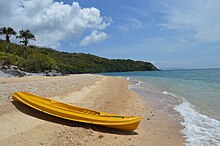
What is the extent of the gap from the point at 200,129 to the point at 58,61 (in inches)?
3512

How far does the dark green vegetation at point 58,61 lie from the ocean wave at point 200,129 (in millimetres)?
31672

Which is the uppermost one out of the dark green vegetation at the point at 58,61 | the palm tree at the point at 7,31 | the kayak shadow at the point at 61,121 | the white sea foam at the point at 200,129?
the palm tree at the point at 7,31

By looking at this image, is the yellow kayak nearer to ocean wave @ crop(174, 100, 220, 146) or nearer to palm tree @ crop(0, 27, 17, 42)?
ocean wave @ crop(174, 100, 220, 146)

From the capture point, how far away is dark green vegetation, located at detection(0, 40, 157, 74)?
41.4m

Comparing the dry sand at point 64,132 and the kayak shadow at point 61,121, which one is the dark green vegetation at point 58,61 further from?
the dry sand at point 64,132

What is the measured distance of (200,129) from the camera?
8430mm

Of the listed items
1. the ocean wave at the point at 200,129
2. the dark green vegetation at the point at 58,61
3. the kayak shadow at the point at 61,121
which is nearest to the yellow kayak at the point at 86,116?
the kayak shadow at the point at 61,121

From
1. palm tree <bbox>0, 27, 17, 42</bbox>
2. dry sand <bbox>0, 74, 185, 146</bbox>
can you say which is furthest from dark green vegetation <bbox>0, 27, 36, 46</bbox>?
dry sand <bbox>0, 74, 185, 146</bbox>

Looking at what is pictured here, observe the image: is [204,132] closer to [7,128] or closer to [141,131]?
[141,131]

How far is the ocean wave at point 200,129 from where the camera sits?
7168 millimetres

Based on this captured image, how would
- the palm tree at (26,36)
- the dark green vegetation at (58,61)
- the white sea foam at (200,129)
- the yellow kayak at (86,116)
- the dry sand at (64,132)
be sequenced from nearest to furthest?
the dry sand at (64,132)
the white sea foam at (200,129)
the yellow kayak at (86,116)
the dark green vegetation at (58,61)
the palm tree at (26,36)

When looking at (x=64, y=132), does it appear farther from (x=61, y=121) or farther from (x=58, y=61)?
(x=58, y=61)

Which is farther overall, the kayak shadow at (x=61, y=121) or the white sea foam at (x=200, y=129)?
the kayak shadow at (x=61, y=121)

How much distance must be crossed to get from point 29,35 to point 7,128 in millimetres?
59200
